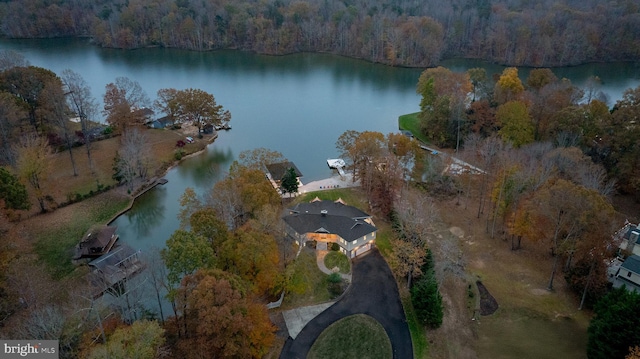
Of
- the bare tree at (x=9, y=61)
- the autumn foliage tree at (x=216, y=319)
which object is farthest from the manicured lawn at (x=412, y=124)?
the bare tree at (x=9, y=61)

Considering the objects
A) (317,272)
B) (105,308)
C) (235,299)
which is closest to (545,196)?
(317,272)

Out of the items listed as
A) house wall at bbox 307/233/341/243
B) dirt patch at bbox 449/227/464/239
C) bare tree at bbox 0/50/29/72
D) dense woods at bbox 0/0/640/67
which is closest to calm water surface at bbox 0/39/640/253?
dense woods at bbox 0/0/640/67

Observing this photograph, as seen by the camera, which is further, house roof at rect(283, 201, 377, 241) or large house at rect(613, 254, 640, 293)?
house roof at rect(283, 201, 377, 241)

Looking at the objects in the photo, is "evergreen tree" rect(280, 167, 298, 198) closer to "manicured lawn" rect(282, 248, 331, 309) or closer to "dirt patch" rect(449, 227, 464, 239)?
"manicured lawn" rect(282, 248, 331, 309)

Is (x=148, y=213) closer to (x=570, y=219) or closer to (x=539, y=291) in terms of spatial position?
(x=539, y=291)

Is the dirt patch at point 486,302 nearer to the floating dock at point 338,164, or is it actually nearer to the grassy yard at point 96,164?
the floating dock at point 338,164

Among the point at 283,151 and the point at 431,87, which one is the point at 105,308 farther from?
the point at 431,87

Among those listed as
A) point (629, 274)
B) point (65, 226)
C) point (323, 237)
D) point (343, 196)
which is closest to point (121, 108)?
point (65, 226)
